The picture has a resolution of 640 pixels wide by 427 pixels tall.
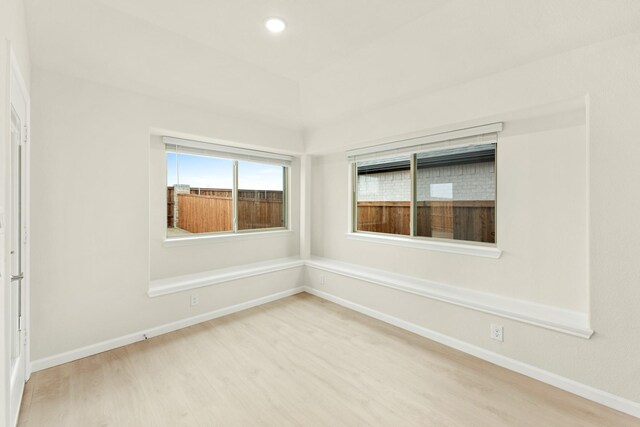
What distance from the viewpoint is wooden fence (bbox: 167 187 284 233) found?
11.8 feet

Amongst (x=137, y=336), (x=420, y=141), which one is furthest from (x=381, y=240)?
(x=137, y=336)

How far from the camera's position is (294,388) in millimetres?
2160

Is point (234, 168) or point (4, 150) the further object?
point (234, 168)

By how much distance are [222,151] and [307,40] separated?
185 centimetres

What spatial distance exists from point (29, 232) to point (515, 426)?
3.67 meters

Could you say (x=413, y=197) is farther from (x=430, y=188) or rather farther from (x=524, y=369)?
(x=524, y=369)

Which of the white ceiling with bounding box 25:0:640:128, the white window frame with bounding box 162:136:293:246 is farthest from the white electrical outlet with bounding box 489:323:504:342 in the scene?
the white window frame with bounding box 162:136:293:246

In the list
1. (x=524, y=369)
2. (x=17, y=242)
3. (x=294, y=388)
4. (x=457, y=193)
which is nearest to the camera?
(x=17, y=242)

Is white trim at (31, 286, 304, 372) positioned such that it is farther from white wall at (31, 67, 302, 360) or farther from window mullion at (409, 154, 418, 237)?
window mullion at (409, 154, 418, 237)

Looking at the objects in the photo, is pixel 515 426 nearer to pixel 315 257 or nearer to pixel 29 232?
pixel 315 257

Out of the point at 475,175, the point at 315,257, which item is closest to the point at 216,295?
the point at 315,257

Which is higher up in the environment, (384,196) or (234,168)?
(234,168)

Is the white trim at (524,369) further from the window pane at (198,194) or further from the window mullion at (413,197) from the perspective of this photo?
the window pane at (198,194)

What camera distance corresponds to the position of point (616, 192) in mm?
1945
